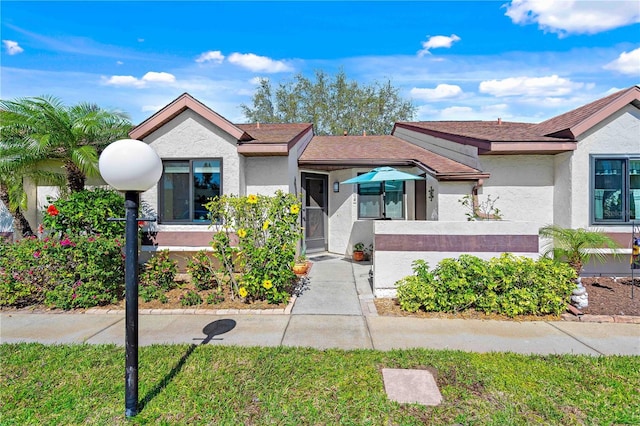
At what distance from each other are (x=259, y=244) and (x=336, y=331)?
2.52 m

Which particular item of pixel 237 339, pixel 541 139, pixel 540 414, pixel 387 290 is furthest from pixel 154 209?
pixel 541 139

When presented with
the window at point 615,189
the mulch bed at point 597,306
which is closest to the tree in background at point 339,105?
the window at point 615,189

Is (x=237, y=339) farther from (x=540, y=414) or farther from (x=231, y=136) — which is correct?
(x=231, y=136)

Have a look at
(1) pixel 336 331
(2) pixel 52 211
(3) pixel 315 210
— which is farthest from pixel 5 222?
(1) pixel 336 331

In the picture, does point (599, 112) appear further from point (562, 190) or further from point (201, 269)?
point (201, 269)

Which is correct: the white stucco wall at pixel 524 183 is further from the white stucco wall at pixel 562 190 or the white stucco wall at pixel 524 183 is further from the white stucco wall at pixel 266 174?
the white stucco wall at pixel 266 174

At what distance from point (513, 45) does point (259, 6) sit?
9.53 meters

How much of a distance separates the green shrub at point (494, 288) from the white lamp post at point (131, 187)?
4274 millimetres

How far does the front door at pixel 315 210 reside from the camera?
1060cm

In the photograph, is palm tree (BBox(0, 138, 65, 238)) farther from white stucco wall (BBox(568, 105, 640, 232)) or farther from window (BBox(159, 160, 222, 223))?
white stucco wall (BBox(568, 105, 640, 232))

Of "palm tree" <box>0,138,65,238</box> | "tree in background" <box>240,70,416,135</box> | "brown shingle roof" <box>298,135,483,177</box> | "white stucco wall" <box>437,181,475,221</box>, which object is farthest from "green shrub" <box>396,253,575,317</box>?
"tree in background" <box>240,70,416,135</box>

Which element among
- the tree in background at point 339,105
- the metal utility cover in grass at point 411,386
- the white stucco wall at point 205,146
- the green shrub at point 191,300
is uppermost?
the tree in background at point 339,105

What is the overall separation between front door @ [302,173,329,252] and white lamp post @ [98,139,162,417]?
7.58 meters

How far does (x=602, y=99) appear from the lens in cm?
789
